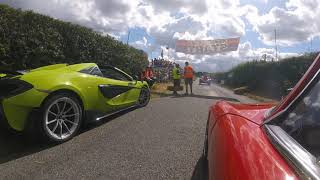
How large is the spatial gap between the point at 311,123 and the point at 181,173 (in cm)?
278

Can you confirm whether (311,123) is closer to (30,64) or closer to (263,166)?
(263,166)

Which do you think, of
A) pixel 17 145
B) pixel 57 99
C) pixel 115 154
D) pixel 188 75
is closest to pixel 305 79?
pixel 115 154

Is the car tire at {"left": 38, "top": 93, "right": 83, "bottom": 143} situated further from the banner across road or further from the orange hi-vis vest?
the banner across road

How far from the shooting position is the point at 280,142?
182cm

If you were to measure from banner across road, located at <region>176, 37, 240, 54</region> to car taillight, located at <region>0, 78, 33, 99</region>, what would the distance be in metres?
28.3

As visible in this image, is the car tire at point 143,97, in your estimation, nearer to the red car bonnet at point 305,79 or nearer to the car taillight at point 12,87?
the car taillight at point 12,87

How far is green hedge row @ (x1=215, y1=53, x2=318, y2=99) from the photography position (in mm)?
26078

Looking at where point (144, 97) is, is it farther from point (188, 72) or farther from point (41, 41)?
point (188, 72)

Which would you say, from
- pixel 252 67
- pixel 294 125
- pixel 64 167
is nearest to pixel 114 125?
pixel 64 167

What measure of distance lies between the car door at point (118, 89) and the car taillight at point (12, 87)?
176cm

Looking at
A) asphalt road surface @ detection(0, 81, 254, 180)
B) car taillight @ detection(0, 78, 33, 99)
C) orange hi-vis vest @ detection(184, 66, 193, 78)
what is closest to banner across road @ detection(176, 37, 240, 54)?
orange hi-vis vest @ detection(184, 66, 193, 78)

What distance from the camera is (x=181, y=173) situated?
4.53 metres

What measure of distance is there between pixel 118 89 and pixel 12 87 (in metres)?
2.74

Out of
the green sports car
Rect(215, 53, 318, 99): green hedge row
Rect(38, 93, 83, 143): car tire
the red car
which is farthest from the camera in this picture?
Rect(215, 53, 318, 99): green hedge row
